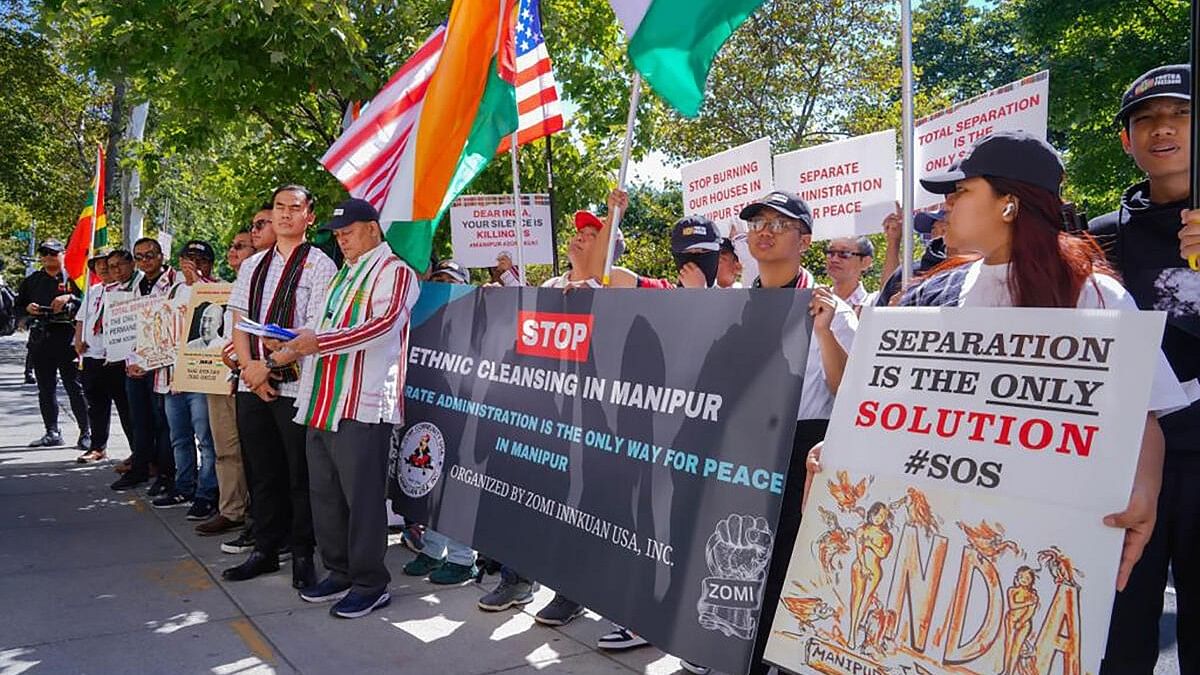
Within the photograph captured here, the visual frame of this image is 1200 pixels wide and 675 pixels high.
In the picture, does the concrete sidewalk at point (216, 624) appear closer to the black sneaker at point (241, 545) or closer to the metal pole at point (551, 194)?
the black sneaker at point (241, 545)

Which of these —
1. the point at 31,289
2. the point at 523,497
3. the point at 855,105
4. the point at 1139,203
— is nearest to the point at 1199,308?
the point at 1139,203

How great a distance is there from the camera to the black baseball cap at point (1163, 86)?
2.74 metres

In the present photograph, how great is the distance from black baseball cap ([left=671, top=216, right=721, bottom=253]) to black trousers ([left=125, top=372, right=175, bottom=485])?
472 centimetres

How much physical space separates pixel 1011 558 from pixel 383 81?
6841 mm

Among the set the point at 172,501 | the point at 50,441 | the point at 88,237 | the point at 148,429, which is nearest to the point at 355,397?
the point at 172,501

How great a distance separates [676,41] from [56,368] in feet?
28.2

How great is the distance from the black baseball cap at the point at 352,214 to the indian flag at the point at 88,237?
5.89 meters

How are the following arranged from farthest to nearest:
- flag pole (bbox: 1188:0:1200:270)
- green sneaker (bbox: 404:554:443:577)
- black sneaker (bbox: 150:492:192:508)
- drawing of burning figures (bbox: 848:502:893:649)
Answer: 1. black sneaker (bbox: 150:492:192:508)
2. green sneaker (bbox: 404:554:443:577)
3. drawing of burning figures (bbox: 848:502:893:649)
4. flag pole (bbox: 1188:0:1200:270)

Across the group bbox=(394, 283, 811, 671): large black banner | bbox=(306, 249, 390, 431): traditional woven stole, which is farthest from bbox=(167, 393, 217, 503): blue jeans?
bbox=(394, 283, 811, 671): large black banner

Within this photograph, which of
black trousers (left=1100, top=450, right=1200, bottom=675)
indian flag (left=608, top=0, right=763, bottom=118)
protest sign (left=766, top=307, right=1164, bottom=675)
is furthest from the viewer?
indian flag (left=608, top=0, right=763, bottom=118)

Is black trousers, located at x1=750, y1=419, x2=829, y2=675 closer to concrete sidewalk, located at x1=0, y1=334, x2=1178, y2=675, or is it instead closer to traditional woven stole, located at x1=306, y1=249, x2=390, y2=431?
concrete sidewalk, located at x1=0, y1=334, x2=1178, y2=675

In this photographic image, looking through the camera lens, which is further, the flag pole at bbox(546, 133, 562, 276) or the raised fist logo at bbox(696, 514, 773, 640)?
the flag pole at bbox(546, 133, 562, 276)

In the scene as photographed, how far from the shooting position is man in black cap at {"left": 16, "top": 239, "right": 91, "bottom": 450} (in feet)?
30.8

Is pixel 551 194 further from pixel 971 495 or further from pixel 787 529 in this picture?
pixel 971 495
